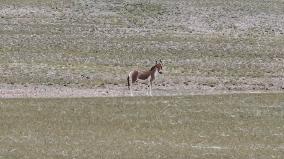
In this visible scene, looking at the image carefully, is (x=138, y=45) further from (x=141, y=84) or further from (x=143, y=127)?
(x=143, y=127)

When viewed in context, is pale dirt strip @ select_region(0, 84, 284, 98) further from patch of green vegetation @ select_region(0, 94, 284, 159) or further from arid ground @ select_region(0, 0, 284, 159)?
patch of green vegetation @ select_region(0, 94, 284, 159)

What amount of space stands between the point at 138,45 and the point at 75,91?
1685 cm

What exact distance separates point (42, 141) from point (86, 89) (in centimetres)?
1875

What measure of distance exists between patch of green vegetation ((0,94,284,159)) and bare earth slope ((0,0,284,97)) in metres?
7.57

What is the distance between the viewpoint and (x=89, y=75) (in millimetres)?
48500

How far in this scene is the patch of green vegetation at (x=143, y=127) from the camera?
963 inches

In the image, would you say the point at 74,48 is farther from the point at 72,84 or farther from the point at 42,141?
the point at 42,141

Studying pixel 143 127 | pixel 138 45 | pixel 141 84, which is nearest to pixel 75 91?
pixel 141 84

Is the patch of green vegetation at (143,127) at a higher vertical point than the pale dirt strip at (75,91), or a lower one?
higher

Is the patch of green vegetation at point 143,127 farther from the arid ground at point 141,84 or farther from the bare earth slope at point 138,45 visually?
the bare earth slope at point 138,45

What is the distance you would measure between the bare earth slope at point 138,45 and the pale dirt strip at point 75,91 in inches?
2.5

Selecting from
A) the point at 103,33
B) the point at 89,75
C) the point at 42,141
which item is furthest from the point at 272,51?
the point at 42,141

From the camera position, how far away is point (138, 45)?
59062 mm

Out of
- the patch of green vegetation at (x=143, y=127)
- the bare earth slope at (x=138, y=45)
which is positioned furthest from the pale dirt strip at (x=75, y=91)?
the patch of green vegetation at (x=143, y=127)
